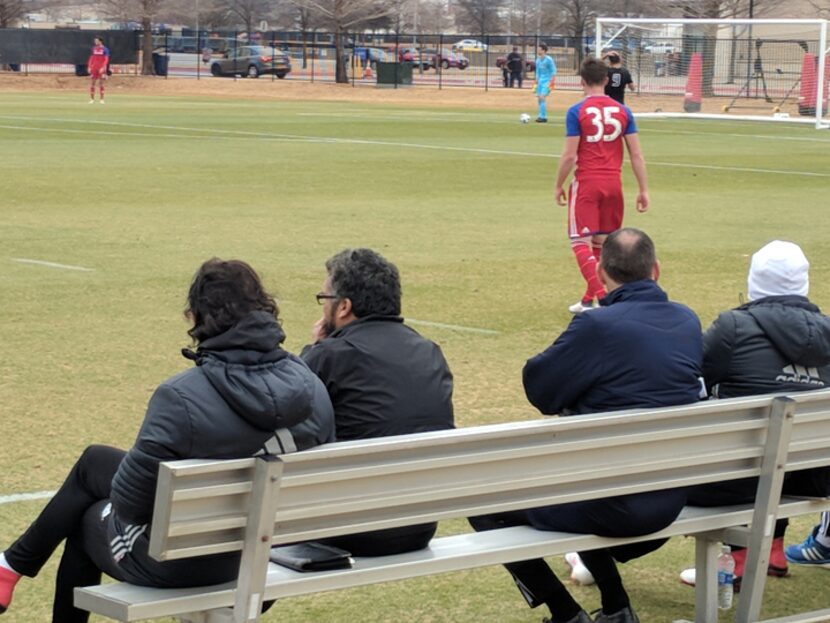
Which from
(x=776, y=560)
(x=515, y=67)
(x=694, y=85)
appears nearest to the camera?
(x=776, y=560)

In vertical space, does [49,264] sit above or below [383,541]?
below

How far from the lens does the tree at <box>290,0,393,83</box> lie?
219 feet

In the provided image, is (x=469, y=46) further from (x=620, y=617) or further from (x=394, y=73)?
(x=620, y=617)

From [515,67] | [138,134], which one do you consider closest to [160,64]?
[515,67]

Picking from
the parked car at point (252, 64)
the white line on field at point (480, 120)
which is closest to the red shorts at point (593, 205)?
the white line on field at point (480, 120)

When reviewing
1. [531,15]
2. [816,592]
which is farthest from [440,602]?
[531,15]

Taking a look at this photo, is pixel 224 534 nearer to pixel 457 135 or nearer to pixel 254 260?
pixel 254 260

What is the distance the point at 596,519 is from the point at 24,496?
2.78 meters

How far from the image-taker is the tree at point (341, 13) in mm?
66812

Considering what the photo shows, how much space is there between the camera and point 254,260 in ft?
44.6

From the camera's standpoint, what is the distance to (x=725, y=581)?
537 cm

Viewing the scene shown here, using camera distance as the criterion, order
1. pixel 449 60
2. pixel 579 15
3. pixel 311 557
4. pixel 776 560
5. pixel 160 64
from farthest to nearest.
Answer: pixel 579 15, pixel 449 60, pixel 160 64, pixel 776 560, pixel 311 557

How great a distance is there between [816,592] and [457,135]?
27.3 metres

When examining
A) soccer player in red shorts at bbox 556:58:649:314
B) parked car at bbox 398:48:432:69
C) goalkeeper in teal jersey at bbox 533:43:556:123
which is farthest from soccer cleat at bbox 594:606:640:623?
parked car at bbox 398:48:432:69
